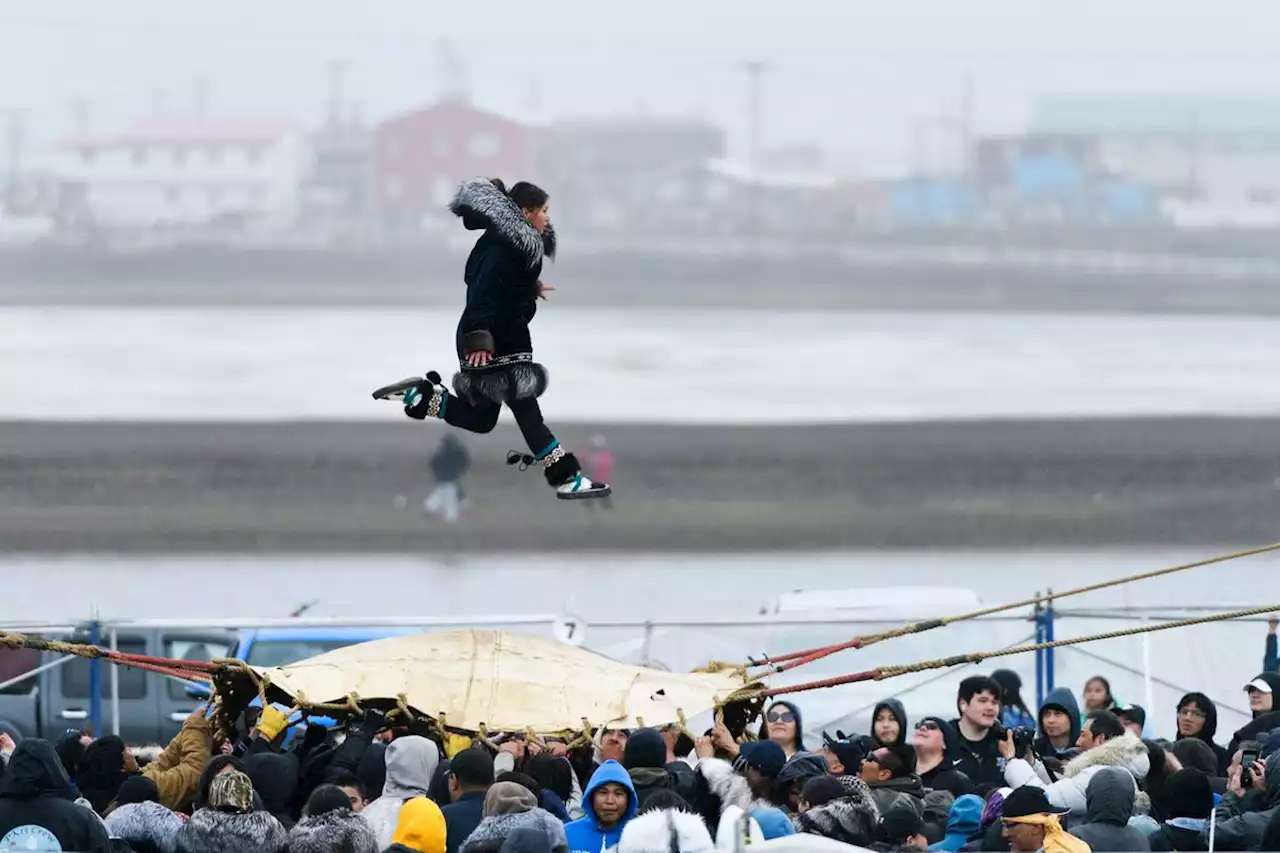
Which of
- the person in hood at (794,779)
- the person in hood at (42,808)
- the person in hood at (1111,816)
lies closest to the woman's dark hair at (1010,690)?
the person in hood at (794,779)

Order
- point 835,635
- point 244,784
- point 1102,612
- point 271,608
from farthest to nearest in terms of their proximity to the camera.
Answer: point 271,608 → point 835,635 → point 1102,612 → point 244,784

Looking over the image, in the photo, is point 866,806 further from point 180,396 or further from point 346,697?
point 180,396

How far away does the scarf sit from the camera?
583 centimetres

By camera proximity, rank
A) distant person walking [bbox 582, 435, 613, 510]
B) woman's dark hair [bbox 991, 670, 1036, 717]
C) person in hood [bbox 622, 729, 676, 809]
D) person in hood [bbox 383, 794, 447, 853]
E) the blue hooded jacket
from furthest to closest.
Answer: distant person walking [bbox 582, 435, 613, 510] → woman's dark hair [bbox 991, 670, 1036, 717] → person in hood [bbox 622, 729, 676, 809] → the blue hooded jacket → person in hood [bbox 383, 794, 447, 853]

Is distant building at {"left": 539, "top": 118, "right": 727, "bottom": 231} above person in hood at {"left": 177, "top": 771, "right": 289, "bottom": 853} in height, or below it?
above

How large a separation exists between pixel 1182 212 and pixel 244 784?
1275 inches

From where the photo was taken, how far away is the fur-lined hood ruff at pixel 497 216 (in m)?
7.39

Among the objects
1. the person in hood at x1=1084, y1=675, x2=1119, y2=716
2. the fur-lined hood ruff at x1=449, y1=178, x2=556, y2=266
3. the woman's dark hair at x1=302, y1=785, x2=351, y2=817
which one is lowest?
the woman's dark hair at x1=302, y1=785, x2=351, y2=817

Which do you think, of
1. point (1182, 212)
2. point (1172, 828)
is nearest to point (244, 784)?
point (1172, 828)

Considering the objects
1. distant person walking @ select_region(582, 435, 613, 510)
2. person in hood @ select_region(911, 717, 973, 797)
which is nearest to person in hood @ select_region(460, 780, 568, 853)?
person in hood @ select_region(911, 717, 973, 797)

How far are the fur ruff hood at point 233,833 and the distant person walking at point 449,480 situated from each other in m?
22.6

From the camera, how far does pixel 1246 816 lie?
6.45 meters

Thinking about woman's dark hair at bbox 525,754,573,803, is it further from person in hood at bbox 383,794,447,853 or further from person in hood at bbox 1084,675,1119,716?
person in hood at bbox 1084,675,1119,716

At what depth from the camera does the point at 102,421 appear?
34.9 meters
